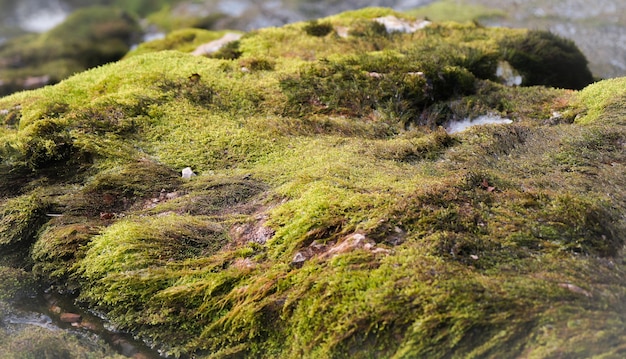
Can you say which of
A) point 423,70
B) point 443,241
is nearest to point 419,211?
point 443,241

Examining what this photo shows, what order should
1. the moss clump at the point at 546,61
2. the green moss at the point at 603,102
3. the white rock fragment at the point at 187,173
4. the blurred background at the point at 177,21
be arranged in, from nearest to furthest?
the white rock fragment at the point at 187,173, the green moss at the point at 603,102, the moss clump at the point at 546,61, the blurred background at the point at 177,21

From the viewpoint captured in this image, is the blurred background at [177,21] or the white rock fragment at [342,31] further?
the blurred background at [177,21]

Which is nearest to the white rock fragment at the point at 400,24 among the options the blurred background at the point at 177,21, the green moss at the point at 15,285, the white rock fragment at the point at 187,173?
the blurred background at the point at 177,21

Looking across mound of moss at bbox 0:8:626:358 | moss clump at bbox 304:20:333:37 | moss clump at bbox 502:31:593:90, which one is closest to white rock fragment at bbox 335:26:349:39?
moss clump at bbox 304:20:333:37

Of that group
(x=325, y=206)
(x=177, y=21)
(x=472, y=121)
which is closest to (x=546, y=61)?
(x=472, y=121)

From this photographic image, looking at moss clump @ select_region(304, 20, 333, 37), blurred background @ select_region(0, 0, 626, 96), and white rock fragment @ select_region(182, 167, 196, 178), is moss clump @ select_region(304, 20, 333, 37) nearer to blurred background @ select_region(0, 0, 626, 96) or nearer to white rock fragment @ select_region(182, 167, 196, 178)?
white rock fragment @ select_region(182, 167, 196, 178)

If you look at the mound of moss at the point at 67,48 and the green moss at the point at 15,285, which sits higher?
the mound of moss at the point at 67,48

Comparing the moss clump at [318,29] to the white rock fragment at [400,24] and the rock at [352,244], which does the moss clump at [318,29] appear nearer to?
the white rock fragment at [400,24]
